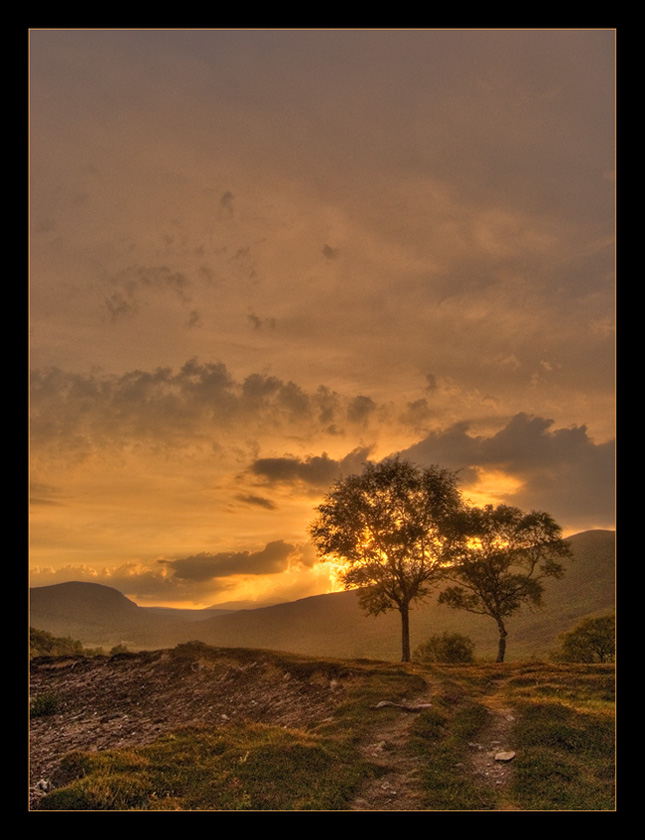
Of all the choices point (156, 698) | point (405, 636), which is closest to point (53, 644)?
point (156, 698)

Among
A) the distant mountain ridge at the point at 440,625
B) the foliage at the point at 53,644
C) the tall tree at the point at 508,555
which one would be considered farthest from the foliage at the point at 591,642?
the distant mountain ridge at the point at 440,625

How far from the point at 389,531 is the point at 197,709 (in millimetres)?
22860

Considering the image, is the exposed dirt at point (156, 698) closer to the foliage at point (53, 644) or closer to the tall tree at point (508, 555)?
the foliage at point (53, 644)

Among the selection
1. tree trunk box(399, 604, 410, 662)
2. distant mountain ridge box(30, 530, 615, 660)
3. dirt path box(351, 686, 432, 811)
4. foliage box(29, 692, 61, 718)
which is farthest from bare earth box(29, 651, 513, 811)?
distant mountain ridge box(30, 530, 615, 660)

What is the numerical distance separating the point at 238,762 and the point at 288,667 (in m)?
14.4

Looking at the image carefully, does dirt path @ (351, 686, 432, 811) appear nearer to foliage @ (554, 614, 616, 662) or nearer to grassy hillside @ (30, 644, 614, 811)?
grassy hillside @ (30, 644, 614, 811)

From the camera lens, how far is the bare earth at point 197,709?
57.9 ft

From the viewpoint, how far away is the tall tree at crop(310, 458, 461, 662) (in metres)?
45.7

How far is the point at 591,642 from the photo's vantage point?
165 feet

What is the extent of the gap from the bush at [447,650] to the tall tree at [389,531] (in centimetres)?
1311

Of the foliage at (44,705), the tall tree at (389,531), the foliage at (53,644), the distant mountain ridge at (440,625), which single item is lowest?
the distant mountain ridge at (440,625)

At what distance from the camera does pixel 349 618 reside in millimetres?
188125
